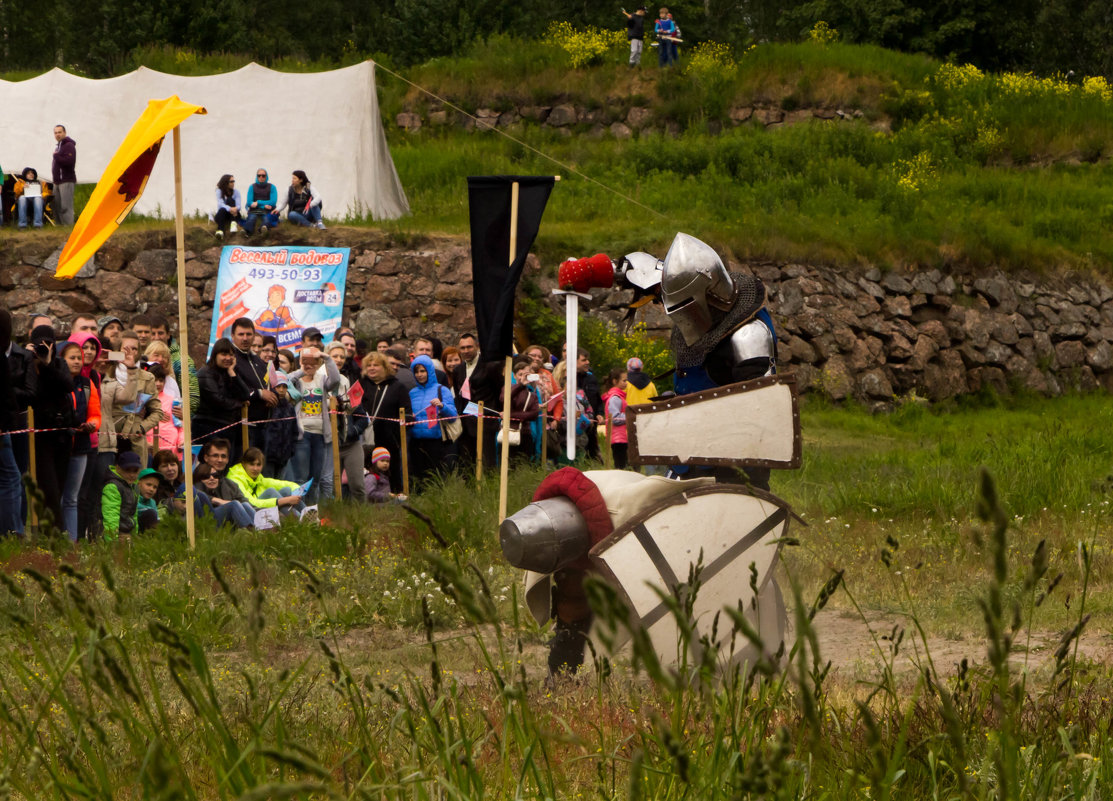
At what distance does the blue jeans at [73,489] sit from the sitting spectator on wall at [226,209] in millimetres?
9811

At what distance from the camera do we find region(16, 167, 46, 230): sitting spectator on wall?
1989 centimetres

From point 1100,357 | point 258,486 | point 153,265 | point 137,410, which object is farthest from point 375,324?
point 1100,357

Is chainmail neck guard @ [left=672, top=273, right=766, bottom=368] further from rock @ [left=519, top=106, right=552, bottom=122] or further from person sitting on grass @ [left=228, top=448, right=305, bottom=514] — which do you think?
rock @ [left=519, top=106, right=552, bottom=122]

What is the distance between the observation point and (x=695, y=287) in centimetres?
538

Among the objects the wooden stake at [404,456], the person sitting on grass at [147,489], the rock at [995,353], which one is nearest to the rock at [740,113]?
the rock at [995,353]

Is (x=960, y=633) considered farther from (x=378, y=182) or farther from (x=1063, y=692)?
(x=378, y=182)

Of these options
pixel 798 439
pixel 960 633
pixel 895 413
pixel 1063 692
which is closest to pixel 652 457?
pixel 798 439

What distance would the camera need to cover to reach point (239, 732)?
397cm

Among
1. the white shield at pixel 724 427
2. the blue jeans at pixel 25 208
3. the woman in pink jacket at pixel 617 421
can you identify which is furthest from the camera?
the blue jeans at pixel 25 208

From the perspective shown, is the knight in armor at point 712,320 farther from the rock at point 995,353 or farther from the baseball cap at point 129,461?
the rock at point 995,353

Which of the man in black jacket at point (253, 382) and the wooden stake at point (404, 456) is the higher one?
the man in black jacket at point (253, 382)

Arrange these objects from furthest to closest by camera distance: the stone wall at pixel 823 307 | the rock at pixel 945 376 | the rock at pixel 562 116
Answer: the rock at pixel 562 116, the rock at pixel 945 376, the stone wall at pixel 823 307

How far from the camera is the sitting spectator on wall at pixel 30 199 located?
19.9 m

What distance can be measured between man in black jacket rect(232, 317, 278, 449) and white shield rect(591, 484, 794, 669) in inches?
252
